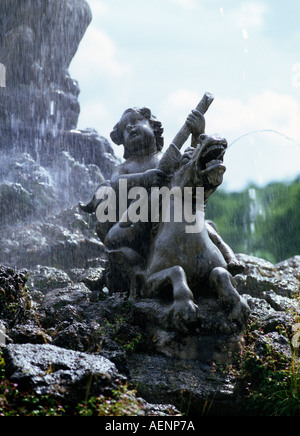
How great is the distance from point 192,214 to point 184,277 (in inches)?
29.7

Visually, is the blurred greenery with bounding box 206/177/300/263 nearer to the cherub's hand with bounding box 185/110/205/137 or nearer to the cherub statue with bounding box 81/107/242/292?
the cherub statue with bounding box 81/107/242/292

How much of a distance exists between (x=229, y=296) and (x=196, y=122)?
81.4 inches

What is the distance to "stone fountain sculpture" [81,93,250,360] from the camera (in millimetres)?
4996

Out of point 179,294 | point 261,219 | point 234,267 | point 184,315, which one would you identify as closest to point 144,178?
point 234,267

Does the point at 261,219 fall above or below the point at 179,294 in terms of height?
above

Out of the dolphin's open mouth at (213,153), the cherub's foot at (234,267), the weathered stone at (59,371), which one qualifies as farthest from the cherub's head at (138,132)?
the weathered stone at (59,371)

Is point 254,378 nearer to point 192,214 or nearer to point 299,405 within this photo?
point 299,405

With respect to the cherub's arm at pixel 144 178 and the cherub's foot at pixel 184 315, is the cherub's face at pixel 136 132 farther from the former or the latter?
the cherub's foot at pixel 184 315

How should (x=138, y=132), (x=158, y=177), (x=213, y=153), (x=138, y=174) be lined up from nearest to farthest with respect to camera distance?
(x=213, y=153) → (x=158, y=177) → (x=138, y=174) → (x=138, y=132)

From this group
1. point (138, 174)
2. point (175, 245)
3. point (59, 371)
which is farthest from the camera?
point (138, 174)

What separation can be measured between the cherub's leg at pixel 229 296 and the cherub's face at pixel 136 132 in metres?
2.18

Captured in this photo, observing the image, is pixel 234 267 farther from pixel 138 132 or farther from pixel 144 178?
pixel 138 132

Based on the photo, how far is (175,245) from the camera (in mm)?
5422
